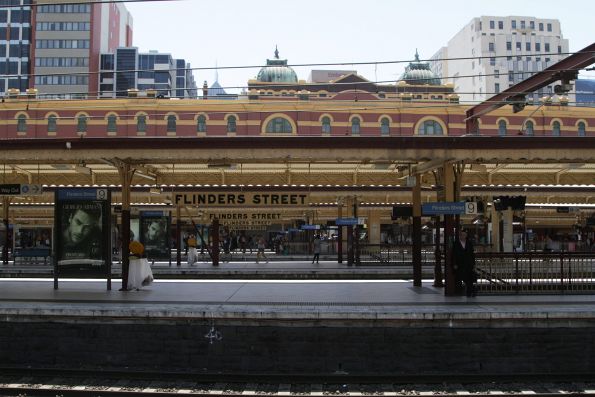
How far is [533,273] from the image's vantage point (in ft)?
44.7

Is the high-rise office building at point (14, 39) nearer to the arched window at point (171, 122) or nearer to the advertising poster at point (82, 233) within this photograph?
the arched window at point (171, 122)

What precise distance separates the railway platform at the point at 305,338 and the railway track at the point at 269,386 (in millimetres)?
550

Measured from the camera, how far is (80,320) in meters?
10.8

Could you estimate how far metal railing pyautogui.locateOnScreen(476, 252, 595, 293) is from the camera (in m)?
13.3

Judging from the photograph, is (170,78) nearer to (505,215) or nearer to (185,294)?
(505,215)

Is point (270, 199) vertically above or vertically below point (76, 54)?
below

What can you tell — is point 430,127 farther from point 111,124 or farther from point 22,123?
point 22,123

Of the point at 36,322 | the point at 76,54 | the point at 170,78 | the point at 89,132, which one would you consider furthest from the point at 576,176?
the point at 170,78

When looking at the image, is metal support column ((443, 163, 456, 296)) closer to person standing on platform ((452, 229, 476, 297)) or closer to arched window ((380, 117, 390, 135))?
person standing on platform ((452, 229, 476, 297))

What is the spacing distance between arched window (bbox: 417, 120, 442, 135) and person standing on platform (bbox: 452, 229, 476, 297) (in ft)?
156

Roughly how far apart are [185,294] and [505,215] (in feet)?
52.3

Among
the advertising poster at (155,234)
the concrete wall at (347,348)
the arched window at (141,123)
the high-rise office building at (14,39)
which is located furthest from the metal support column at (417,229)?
the high-rise office building at (14,39)

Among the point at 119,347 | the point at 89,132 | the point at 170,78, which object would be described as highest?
the point at 170,78

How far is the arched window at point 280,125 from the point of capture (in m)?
58.5
